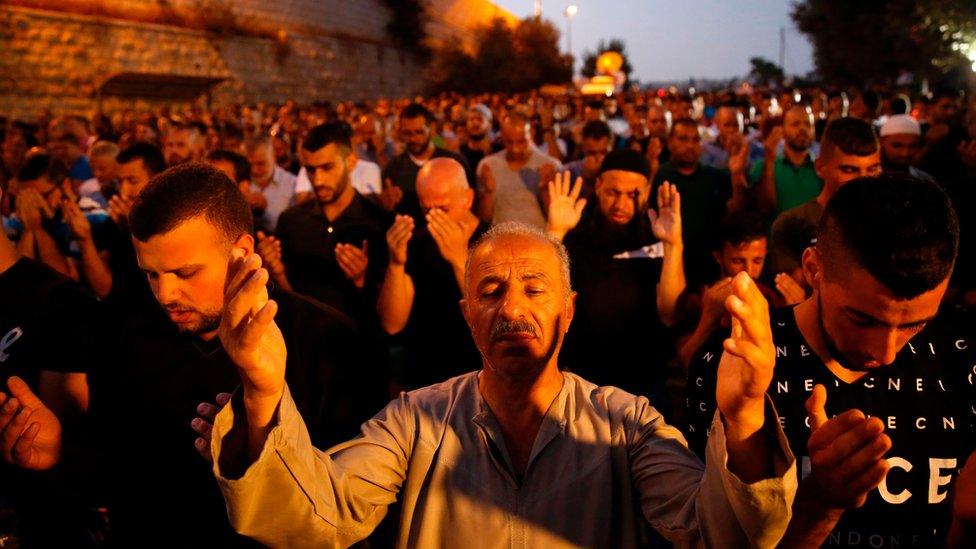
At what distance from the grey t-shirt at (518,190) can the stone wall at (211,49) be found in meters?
20.1

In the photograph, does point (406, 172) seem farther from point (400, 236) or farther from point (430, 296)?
point (400, 236)

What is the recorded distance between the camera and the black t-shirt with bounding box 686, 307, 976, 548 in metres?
2.21

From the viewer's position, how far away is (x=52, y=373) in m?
2.88

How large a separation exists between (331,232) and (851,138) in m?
2.96

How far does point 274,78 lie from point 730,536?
33843 mm

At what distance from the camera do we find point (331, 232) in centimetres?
515

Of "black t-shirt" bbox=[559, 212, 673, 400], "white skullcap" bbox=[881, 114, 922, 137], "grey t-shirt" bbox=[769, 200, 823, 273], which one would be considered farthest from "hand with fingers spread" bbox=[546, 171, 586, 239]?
"white skullcap" bbox=[881, 114, 922, 137]

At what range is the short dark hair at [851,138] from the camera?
4.40 m

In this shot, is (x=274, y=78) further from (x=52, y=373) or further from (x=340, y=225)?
(x=52, y=373)

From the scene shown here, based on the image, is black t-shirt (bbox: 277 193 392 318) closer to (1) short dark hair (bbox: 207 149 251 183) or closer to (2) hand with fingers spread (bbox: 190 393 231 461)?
(1) short dark hair (bbox: 207 149 251 183)

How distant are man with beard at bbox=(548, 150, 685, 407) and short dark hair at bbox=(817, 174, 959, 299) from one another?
6.32ft

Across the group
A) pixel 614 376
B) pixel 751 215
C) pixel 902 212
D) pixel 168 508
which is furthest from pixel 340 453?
pixel 751 215

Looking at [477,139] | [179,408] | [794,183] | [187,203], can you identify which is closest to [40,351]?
[179,408]

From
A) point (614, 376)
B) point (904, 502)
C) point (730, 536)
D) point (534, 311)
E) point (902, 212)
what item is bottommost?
point (614, 376)
